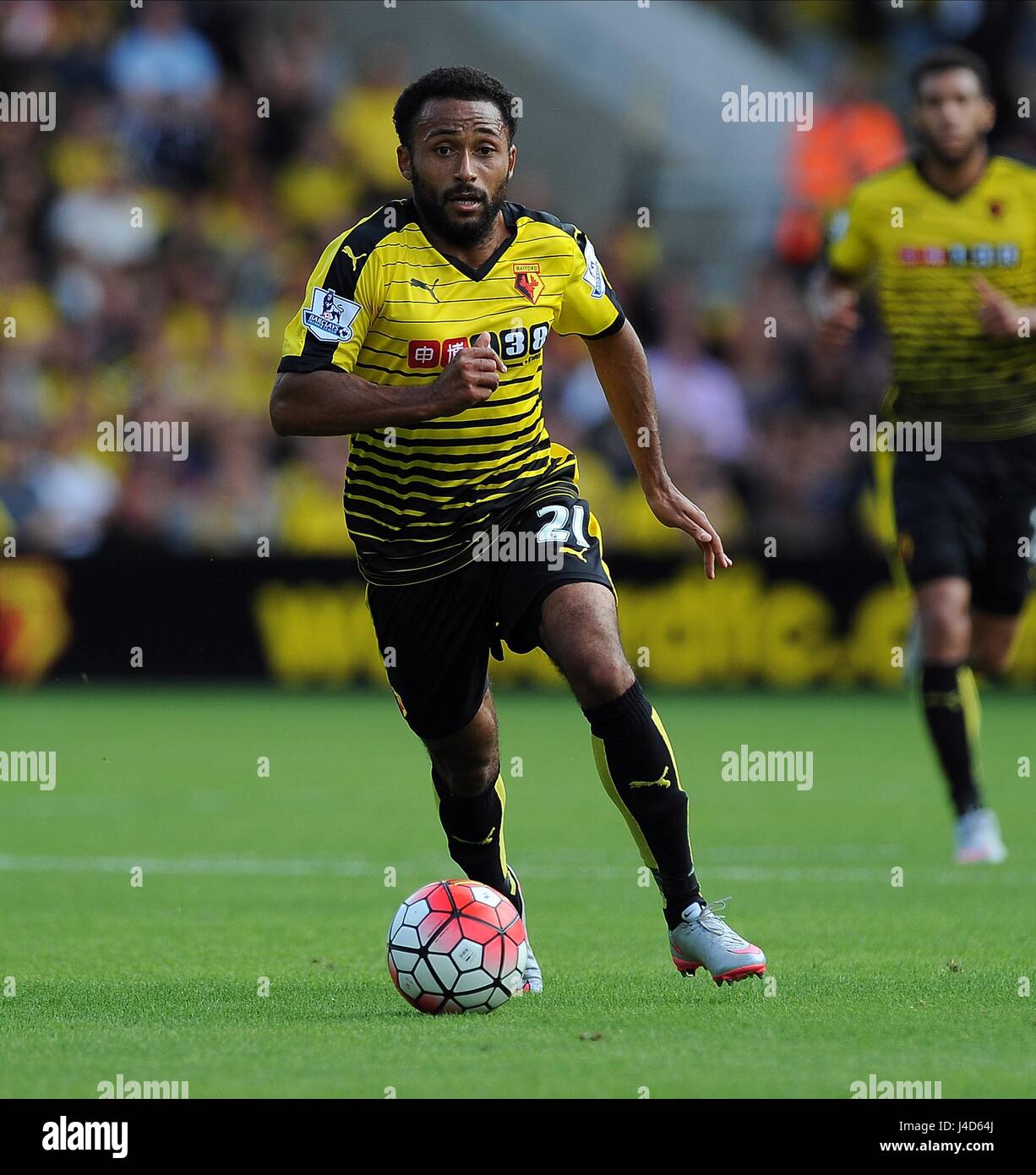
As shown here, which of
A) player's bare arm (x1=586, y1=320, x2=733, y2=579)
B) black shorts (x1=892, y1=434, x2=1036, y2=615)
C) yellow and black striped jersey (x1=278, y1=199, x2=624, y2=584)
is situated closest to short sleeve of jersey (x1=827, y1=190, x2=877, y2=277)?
black shorts (x1=892, y1=434, x2=1036, y2=615)

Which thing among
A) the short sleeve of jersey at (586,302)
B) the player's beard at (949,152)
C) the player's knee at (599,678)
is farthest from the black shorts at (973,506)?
the player's knee at (599,678)

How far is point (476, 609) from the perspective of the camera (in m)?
6.01

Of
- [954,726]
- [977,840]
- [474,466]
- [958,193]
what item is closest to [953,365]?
[958,193]

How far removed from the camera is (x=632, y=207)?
21141 millimetres

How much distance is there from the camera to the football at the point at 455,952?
5582 millimetres

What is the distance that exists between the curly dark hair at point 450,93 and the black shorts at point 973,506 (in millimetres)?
3677

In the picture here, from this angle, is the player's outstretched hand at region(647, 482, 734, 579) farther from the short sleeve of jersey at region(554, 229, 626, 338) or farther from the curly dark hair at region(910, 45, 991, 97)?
the curly dark hair at region(910, 45, 991, 97)

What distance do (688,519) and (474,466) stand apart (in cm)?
63

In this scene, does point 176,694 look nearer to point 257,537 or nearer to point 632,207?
point 257,537

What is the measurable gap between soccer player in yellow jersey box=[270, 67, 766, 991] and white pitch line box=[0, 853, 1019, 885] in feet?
8.14

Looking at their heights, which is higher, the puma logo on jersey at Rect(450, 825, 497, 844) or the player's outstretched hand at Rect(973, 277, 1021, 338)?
the player's outstretched hand at Rect(973, 277, 1021, 338)

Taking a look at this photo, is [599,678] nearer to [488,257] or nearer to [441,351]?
[441,351]

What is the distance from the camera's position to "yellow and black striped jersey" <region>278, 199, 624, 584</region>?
5.85 m
